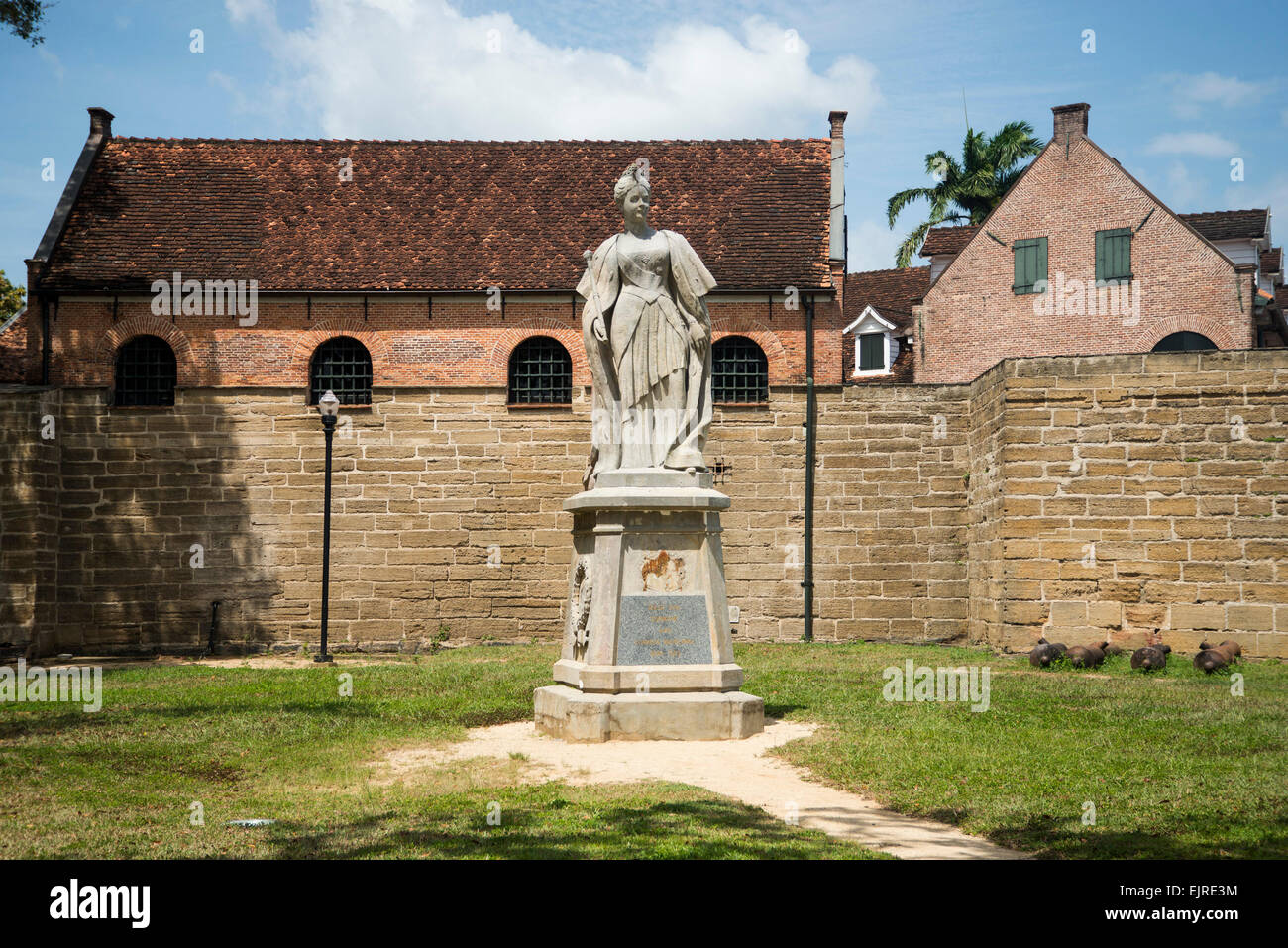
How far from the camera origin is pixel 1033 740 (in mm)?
9117

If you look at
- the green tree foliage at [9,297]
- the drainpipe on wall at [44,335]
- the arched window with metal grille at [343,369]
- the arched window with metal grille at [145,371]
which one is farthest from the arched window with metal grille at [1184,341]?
the green tree foliage at [9,297]

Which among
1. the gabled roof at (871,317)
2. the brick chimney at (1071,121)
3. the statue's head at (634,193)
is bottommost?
the statue's head at (634,193)

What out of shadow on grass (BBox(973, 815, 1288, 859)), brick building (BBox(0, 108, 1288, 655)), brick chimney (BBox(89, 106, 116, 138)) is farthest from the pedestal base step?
brick chimney (BBox(89, 106, 116, 138))

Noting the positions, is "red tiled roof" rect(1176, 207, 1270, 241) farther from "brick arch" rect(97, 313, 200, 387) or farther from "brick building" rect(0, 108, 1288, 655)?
"brick arch" rect(97, 313, 200, 387)

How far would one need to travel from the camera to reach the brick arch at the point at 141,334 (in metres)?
21.5

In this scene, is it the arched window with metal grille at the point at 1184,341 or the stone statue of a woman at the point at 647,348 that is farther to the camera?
the arched window with metal grille at the point at 1184,341

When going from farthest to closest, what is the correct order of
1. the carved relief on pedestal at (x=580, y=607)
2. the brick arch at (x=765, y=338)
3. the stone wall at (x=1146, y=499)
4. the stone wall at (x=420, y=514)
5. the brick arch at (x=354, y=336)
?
1. the brick arch at (x=354, y=336)
2. the brick arch at (x=765, y=338)
3. the stone wall at (x=420, y=514)
4. the stone wall at (x=1146, y=499)
5. the carved relief on pedestal at (x=580, y=607)

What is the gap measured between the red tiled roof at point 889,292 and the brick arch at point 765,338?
15.9 m

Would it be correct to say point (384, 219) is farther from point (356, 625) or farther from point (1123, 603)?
point (1123, 603)

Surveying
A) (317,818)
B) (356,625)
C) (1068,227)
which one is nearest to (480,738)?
(317,818)

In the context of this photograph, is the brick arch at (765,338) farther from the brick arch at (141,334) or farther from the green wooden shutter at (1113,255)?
the green wooden shutter at (1113,255)

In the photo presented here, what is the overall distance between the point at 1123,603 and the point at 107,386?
1756 centimetres

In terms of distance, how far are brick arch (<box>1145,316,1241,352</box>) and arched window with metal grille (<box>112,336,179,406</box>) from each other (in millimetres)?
23051

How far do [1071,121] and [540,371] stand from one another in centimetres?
1799
